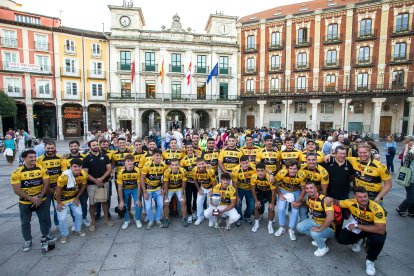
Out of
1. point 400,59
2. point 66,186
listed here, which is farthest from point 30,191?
point 400,59

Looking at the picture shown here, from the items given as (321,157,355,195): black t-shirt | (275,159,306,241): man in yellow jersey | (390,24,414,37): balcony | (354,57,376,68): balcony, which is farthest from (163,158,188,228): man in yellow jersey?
(390,24,414,37): balcony

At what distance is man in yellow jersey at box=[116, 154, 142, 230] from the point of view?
17.0 ft

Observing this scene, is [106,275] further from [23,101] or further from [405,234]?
[23,101]

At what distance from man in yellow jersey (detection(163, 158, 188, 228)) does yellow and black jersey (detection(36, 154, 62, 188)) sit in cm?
248

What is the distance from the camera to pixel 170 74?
1120 inches

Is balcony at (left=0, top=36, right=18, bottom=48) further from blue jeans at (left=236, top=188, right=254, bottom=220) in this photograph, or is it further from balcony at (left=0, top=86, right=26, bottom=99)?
blue jeans at (left=236, top=188, right=254, bottom=220)

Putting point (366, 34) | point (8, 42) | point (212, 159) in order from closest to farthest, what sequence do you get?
point (212, 159) → point (8, 42) → point (366, 34)

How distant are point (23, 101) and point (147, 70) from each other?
1536 cm

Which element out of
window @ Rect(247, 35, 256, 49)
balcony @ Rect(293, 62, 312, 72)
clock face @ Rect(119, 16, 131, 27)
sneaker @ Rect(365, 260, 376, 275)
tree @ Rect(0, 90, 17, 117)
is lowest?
sneaker @ Rect(365, 260, 376, 275)

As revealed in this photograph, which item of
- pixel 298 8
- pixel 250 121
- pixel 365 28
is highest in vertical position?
pixel 298 8

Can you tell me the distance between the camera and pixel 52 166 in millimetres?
4895

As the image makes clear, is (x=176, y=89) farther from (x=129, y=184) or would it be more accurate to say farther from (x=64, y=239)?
(x=64, y=239)

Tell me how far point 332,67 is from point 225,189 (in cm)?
2951

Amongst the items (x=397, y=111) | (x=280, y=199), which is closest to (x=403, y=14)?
(x=397, y=111)
